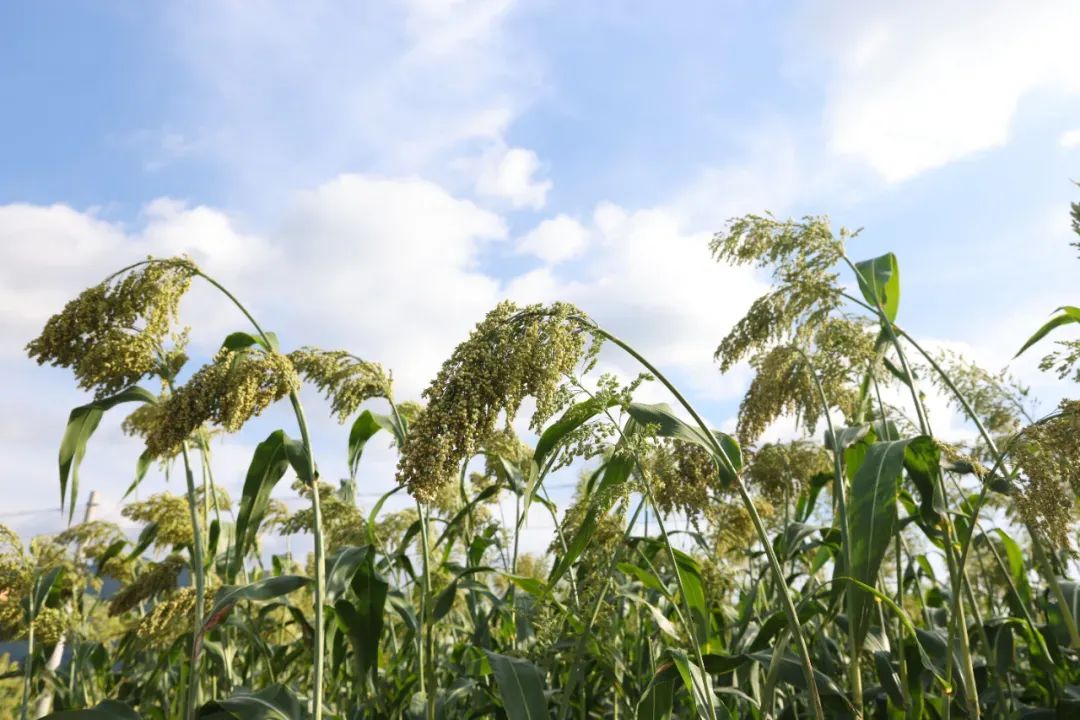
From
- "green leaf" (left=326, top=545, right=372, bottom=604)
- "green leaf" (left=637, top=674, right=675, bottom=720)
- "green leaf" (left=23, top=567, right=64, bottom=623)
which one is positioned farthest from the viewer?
"green leaf" (left=23, top=567, right=64, bottom=623)

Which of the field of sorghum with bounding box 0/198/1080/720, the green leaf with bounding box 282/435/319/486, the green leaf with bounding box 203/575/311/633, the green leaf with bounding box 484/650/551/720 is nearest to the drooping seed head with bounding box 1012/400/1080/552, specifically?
the field of sorghum with bounding box 0/198/1080/720

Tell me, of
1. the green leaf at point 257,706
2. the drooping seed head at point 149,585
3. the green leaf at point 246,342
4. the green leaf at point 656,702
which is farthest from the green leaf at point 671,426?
the drooping seed head at point 149,585

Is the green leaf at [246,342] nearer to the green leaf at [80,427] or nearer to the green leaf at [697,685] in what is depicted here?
the green leaf at [80,427]

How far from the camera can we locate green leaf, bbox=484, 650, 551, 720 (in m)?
2.56

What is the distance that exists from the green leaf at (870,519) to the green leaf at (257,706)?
2004mm

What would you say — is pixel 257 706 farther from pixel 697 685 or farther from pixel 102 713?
pixel 697 685

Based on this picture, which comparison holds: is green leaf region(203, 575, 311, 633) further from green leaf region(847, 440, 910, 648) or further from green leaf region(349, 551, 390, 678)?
green leaf region(847, 440, 910, 648)

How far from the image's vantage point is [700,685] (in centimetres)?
224

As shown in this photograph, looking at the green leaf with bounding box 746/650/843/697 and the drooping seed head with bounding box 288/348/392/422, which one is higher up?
the drooping seed head with bounding box 288/348/392/422

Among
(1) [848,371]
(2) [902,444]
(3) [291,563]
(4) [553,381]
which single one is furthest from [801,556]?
(3) [291,563]

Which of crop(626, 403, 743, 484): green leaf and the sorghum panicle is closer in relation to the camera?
crop(626, 403, 743, 484): green leaf

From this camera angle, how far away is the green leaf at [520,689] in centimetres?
256

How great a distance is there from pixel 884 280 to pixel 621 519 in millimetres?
1431

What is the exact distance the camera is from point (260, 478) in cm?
314
